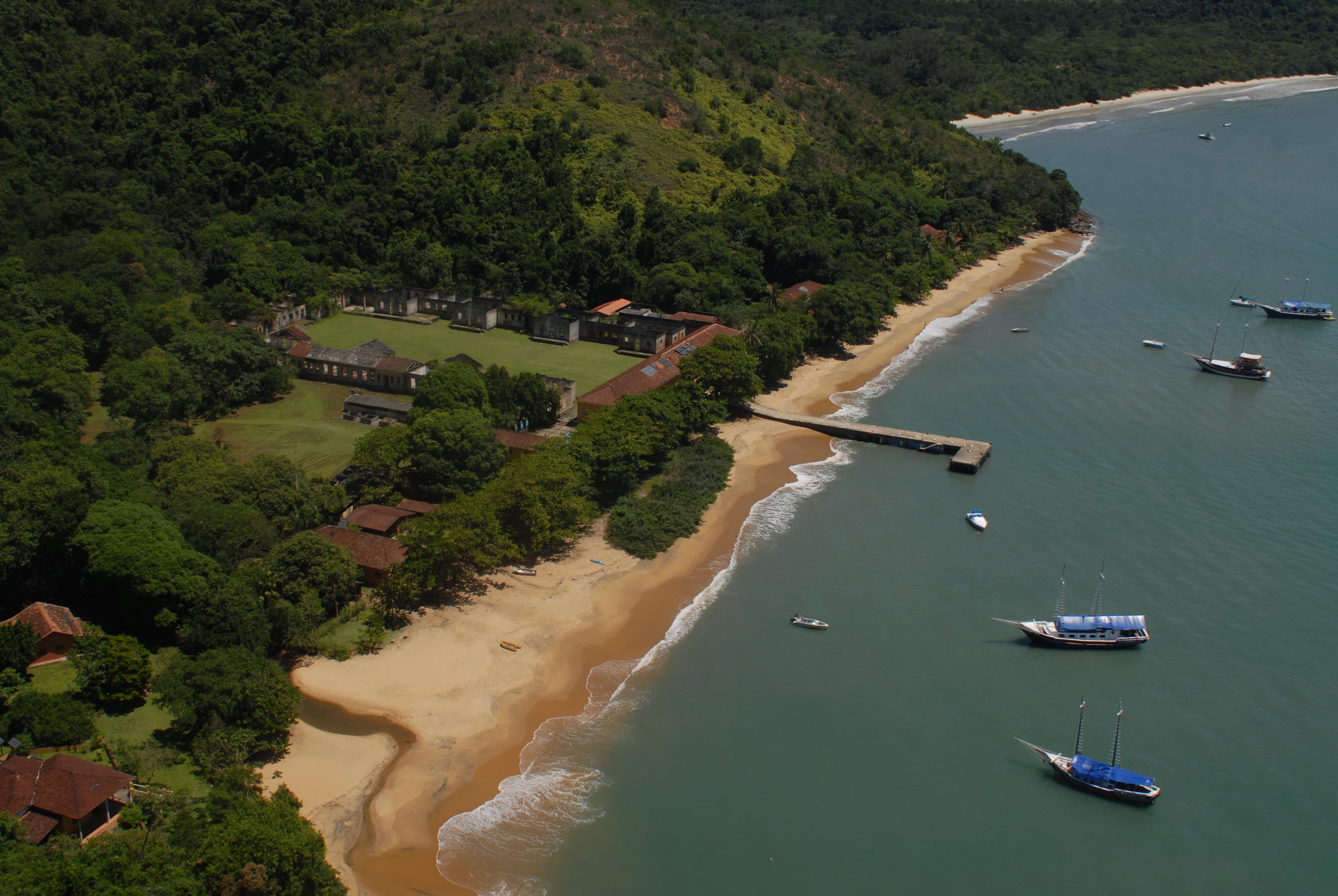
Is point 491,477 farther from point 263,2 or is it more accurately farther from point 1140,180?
point 1140,180

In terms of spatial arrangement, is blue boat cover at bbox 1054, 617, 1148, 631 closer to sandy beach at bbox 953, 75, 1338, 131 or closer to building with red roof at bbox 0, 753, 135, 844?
building with red roof at bbox 0, 753, 135, 844

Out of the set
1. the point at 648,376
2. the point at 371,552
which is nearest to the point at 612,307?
the point at 648,376

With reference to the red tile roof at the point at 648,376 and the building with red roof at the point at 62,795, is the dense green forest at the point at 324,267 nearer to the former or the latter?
the building with red roof at the point at 62,795

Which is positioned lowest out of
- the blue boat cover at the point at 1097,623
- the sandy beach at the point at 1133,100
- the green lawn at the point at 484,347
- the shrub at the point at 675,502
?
the blue boat cover at the point at 1097,623

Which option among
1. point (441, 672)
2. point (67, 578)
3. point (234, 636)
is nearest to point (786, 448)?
point (441, 672)

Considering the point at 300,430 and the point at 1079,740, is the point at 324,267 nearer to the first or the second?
the point at 300,430

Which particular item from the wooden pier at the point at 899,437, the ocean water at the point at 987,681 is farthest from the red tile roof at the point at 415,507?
the wooden pier at the point at 899,437
